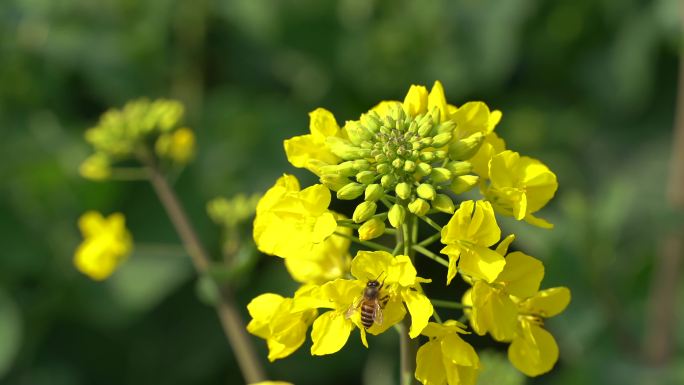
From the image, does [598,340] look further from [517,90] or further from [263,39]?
[263,39]

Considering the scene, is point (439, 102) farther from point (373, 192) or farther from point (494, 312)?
point (494, 312)

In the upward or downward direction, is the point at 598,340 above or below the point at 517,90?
below

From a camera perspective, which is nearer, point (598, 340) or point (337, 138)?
point (337, 138)

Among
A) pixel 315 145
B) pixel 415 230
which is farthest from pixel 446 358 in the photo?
pixel 315 145

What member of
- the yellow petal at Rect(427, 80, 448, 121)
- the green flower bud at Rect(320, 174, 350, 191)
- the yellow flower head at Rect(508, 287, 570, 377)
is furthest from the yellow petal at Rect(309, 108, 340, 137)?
the yellow flower head at Rect(508, 287, 570, 377)

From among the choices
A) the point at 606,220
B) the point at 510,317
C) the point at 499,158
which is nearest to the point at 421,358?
the point at 510,317

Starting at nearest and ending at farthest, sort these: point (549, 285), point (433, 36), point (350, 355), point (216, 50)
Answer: point (549, 285)
point (350, 355)
point (433, 36)
point (216, 50)
